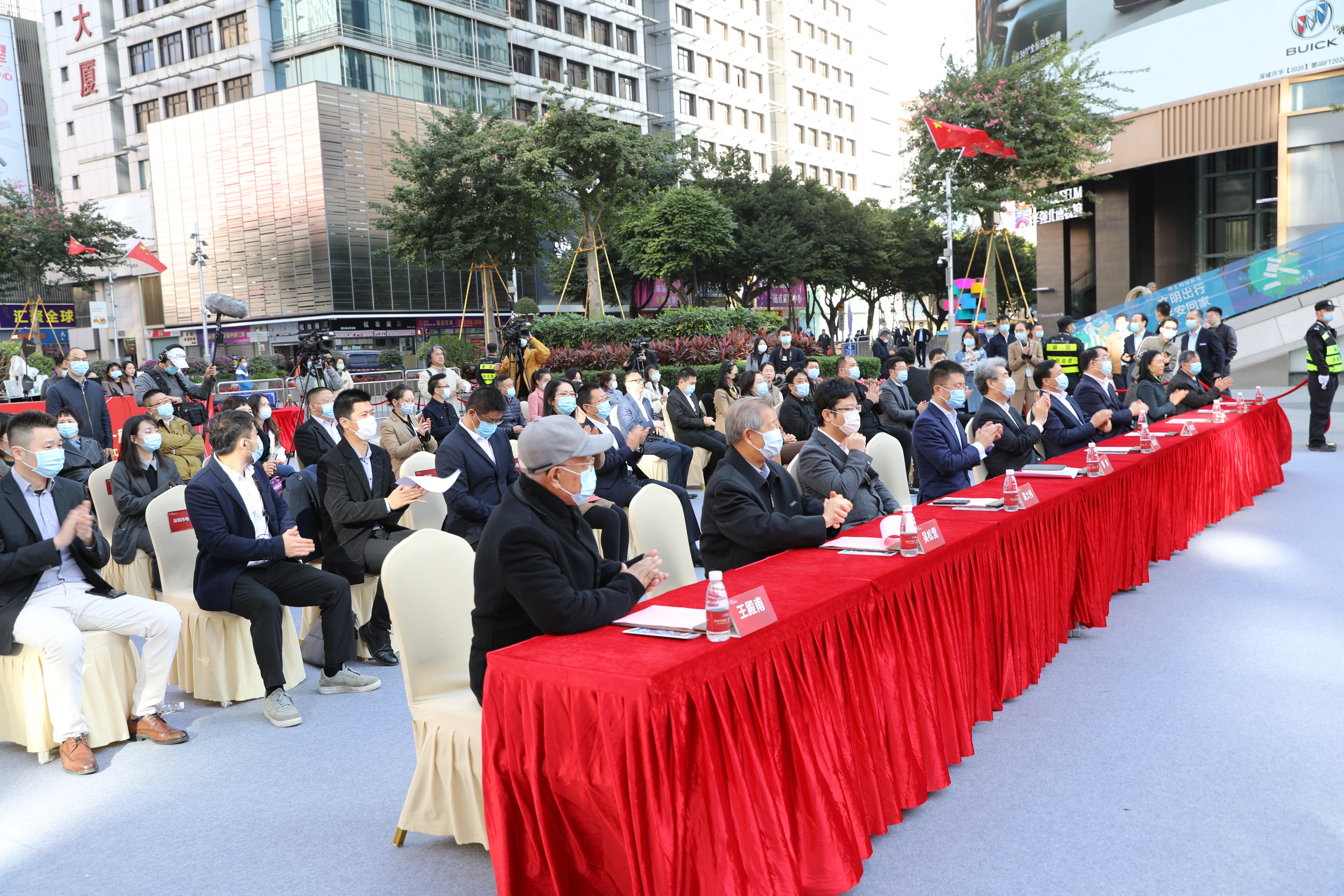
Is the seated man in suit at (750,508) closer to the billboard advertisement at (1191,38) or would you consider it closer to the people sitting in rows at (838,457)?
the people sitting in rows at (838,457)

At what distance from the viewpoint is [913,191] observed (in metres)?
22.6

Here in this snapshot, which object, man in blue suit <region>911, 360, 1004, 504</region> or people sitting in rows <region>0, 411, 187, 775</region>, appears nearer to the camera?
people sitting in rows <region>0, 411, 187, 775</region>

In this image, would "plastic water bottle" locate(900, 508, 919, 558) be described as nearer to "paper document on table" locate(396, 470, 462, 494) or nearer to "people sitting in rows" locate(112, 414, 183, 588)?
"paper document on table" locate(396, 470, 462, 494)

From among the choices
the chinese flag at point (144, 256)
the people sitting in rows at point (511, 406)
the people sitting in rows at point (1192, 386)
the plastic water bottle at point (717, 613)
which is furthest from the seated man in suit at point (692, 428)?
the chinese flag at point (144, 256)

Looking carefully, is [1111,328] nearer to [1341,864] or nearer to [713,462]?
[713,462]

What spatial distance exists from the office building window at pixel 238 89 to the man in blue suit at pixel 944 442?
107ft

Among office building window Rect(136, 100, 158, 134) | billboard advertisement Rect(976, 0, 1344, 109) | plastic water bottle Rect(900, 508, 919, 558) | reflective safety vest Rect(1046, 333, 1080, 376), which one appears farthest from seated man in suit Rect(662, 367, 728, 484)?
office building window Rect(136, 100, 158, 134)

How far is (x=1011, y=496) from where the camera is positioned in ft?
13.3

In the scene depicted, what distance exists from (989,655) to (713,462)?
473 centimetres

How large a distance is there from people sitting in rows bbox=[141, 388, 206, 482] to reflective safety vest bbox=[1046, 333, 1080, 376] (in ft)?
30.3

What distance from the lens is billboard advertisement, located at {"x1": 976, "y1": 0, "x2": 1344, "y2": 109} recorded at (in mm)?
20016

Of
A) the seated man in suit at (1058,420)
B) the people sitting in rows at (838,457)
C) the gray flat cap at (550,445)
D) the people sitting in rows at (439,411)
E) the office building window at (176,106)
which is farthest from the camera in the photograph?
the office building window at (176,106)

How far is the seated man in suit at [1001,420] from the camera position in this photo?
5664 mm

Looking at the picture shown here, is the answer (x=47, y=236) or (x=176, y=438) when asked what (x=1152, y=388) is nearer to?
(x=176, y=438)
